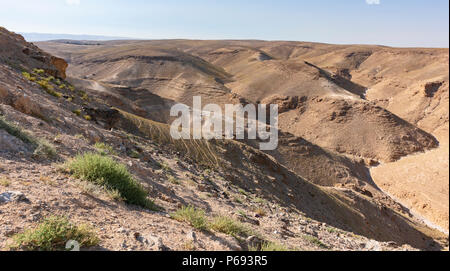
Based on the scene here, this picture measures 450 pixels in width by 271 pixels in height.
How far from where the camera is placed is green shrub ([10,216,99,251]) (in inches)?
95.0

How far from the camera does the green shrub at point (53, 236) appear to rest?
2.41m

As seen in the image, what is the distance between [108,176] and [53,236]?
184 cm

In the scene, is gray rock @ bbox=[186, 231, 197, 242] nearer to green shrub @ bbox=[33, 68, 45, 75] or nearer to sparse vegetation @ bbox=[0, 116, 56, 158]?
sparse vegetation @ bbox=[0, 116, 56, 158]

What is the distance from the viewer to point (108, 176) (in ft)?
14.1

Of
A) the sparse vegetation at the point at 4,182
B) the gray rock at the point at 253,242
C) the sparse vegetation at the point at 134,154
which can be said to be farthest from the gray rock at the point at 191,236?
the sparse vegetation at the point at 134,154

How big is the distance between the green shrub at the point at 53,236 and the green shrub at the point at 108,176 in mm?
1442

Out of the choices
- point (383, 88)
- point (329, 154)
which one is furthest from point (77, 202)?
point (383, 88)

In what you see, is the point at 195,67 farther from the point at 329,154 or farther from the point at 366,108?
the point at 329,154

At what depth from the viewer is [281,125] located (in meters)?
32.4

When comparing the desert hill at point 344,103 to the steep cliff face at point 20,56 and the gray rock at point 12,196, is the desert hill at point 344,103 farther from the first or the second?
the gray rock at point 12,196

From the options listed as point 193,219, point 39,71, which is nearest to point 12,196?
point 193,219

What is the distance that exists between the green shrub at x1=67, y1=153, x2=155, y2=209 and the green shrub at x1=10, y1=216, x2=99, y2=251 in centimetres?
144

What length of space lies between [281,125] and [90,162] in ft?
96.1

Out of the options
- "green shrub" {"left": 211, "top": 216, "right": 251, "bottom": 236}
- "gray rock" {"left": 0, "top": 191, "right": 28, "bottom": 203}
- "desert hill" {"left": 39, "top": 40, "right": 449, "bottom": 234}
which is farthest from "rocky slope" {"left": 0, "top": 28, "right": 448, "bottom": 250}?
"desert hill" {"left": 39, "top": 40, "right": 449, "bottom": 234}
